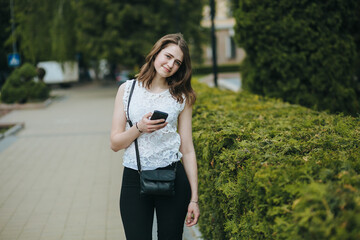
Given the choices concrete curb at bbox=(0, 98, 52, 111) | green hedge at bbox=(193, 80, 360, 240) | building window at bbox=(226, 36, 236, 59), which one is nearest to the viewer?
green hedge at bbox=(193, 80, 360, 240)

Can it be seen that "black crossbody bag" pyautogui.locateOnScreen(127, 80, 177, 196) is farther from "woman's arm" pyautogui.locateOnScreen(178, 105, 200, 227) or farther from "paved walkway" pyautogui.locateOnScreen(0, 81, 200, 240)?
"paved walkway" pyautogui.locateOnScreen(0, 81, 200, 240)

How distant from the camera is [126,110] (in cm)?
285

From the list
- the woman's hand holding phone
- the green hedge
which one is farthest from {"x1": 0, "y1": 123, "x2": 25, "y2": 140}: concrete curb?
the woman's hand holding phone

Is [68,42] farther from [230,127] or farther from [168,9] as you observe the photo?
[230,127]

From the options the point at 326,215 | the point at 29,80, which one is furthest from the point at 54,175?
the point at 29,80

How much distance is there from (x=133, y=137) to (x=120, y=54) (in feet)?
74.0

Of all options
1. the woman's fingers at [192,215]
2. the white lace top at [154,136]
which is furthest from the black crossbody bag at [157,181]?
the woman's fingers at [192,215]

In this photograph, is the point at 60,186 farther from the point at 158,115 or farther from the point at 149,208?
the point at 158,115

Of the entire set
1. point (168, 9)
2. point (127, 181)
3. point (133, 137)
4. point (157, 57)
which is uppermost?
point (168, 9)

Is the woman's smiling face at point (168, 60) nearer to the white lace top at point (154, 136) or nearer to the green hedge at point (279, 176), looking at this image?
the white lace top at point (154, 136)

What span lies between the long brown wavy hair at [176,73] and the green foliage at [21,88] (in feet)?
60.7

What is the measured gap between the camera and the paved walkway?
5270 mm

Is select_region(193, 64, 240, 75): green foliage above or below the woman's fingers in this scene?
below

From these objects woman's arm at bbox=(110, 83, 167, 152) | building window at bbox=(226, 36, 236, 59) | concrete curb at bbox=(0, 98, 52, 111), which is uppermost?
woman's arm at bbox=(110, 83, 167, 152)
